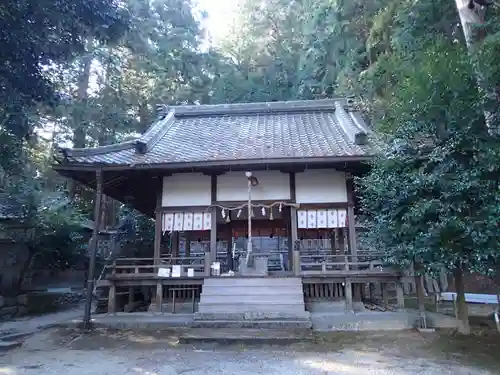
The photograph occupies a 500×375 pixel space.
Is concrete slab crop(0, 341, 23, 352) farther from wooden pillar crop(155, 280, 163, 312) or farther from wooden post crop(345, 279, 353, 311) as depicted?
wooden post crop(345, 279, 353, 311)

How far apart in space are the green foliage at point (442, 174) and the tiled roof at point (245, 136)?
2520 mm

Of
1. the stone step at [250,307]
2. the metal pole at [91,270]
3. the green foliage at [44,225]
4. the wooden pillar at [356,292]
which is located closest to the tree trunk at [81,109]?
the green foliage at [44,225]

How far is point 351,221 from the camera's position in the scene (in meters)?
10.7

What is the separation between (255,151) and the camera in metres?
10.7

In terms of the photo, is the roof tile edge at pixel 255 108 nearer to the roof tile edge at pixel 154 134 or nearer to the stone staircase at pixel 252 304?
the roof tile edge at pixel 154 134

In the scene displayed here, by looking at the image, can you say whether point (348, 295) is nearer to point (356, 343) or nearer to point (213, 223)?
point (356, 343)

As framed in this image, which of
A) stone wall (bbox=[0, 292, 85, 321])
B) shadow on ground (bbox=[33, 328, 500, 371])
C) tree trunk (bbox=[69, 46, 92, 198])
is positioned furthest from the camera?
tree trunk (bbox=[69, 46, 92, 198])

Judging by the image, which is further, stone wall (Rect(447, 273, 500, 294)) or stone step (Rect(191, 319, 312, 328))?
stone wall (Rect(447, 273, 500, 294))

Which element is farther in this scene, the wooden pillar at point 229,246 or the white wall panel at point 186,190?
the wooden pillar at point 229,246

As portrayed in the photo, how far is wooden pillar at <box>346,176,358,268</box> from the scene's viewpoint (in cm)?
1030

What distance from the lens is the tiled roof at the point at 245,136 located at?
1012 centimetres

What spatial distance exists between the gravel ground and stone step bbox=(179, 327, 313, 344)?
0.67 feet

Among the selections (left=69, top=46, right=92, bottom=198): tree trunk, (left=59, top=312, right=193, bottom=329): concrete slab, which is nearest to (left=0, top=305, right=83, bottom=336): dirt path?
(left=59, top=312, right=193, bottom=329): concrete slab

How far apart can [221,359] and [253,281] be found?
356cm
